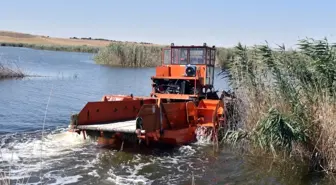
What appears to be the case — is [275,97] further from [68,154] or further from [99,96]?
[99,96]

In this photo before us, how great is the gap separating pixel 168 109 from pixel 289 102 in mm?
3057

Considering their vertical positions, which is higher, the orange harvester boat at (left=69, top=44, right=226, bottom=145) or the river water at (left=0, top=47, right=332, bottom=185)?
the orange harvester boat at (left=69, top=44, right=226, bottom=145)

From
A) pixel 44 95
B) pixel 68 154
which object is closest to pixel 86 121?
pixel 68 154

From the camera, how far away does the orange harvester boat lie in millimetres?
9836

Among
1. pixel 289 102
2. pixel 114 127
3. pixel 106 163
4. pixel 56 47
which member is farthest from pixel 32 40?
pixel 289 102

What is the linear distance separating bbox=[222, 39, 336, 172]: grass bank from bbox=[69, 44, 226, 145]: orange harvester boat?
111 centimetres

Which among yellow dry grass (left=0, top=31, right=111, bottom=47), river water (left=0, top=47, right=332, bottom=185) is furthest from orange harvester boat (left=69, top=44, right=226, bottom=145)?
yellow dry grass (left=0, top=31, right=111, bottom=47)

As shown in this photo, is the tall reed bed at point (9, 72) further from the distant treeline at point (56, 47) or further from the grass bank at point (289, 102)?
the distant treeline at point (56, 47)

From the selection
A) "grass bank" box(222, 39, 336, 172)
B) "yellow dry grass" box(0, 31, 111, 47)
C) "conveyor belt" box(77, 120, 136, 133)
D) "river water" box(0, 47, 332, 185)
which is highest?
"yellow dry grass" box(0, 31, 111, 47)

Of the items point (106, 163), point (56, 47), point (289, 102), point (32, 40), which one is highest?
point (32, 40)

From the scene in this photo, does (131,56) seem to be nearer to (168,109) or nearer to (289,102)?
(168,109)

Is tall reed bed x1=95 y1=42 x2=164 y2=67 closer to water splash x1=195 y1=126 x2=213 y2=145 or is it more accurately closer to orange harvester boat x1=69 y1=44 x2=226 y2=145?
orange harvester boat x1=69 y1=44 x2=226 y2=145

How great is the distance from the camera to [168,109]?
35.1 ft

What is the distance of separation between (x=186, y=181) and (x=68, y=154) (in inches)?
118
